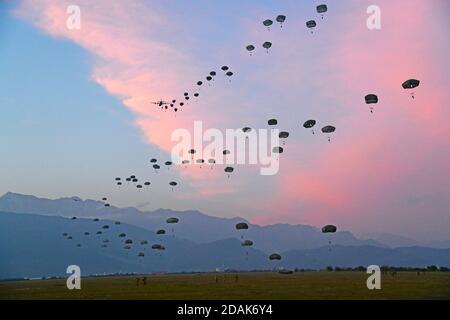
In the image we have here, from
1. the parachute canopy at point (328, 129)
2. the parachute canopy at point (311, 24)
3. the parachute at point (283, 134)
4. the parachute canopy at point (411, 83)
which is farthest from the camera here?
the parachute at point (283, 134)

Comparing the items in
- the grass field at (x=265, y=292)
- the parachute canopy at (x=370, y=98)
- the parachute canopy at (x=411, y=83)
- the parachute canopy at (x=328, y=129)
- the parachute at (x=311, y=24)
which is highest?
the parachute at (x=311, y=24)

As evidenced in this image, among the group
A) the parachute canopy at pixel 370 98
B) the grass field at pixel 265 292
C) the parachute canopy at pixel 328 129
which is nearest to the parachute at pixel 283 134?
the parachute canopy at pixel 328 129

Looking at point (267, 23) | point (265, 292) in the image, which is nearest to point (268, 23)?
point (267, 23)

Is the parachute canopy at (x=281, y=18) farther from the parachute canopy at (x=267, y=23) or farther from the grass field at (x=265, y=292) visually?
the grass field at (x=265, y=292)

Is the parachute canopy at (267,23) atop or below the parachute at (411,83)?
atop

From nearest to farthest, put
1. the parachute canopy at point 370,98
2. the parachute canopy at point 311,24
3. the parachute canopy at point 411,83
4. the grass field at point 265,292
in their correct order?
the grass field at point 265,292
the parachute canopy at point 411,83
the parachute canopy at point 370,98
the parachute canopy at point 311,24

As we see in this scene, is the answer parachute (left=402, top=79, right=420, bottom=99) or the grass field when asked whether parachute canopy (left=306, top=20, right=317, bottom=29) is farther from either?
the grass field

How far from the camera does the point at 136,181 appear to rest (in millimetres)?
127125
